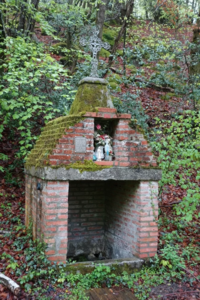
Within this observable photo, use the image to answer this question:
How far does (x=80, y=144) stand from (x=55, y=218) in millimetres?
1141

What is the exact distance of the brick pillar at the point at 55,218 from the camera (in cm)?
385

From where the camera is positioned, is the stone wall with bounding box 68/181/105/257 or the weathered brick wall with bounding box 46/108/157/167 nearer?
the weathered brick wall with bounding box 46/108/157/167

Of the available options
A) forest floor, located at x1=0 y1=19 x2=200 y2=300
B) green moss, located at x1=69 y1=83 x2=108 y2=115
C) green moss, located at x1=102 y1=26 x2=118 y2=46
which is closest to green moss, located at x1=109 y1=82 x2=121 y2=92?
forest floor, located at x1=0 y1=19 x2=200 y2=300

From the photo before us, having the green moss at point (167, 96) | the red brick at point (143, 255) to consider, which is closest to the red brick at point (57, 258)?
the red brick at point (143, 255)

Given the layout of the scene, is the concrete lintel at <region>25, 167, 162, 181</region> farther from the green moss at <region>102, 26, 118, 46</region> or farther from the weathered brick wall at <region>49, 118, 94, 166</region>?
the green moss at <region>102, 26, 118, 46</region>

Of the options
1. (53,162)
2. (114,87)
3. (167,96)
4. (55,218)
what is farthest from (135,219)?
(167,96)

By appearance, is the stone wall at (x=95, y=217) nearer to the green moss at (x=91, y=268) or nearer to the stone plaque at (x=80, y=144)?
the green moss at (x=91, y=268)

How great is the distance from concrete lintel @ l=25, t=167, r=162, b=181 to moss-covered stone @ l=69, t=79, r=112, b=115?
41.5 inches

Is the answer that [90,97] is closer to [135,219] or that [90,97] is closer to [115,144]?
[115,144]

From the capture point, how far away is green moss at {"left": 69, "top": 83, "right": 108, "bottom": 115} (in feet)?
14.4

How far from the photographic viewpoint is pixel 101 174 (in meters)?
4.08

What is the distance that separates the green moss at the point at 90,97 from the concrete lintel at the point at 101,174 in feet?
3.41

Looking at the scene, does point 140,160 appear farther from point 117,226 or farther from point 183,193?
point 183,193

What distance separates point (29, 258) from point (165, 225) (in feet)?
10.2
